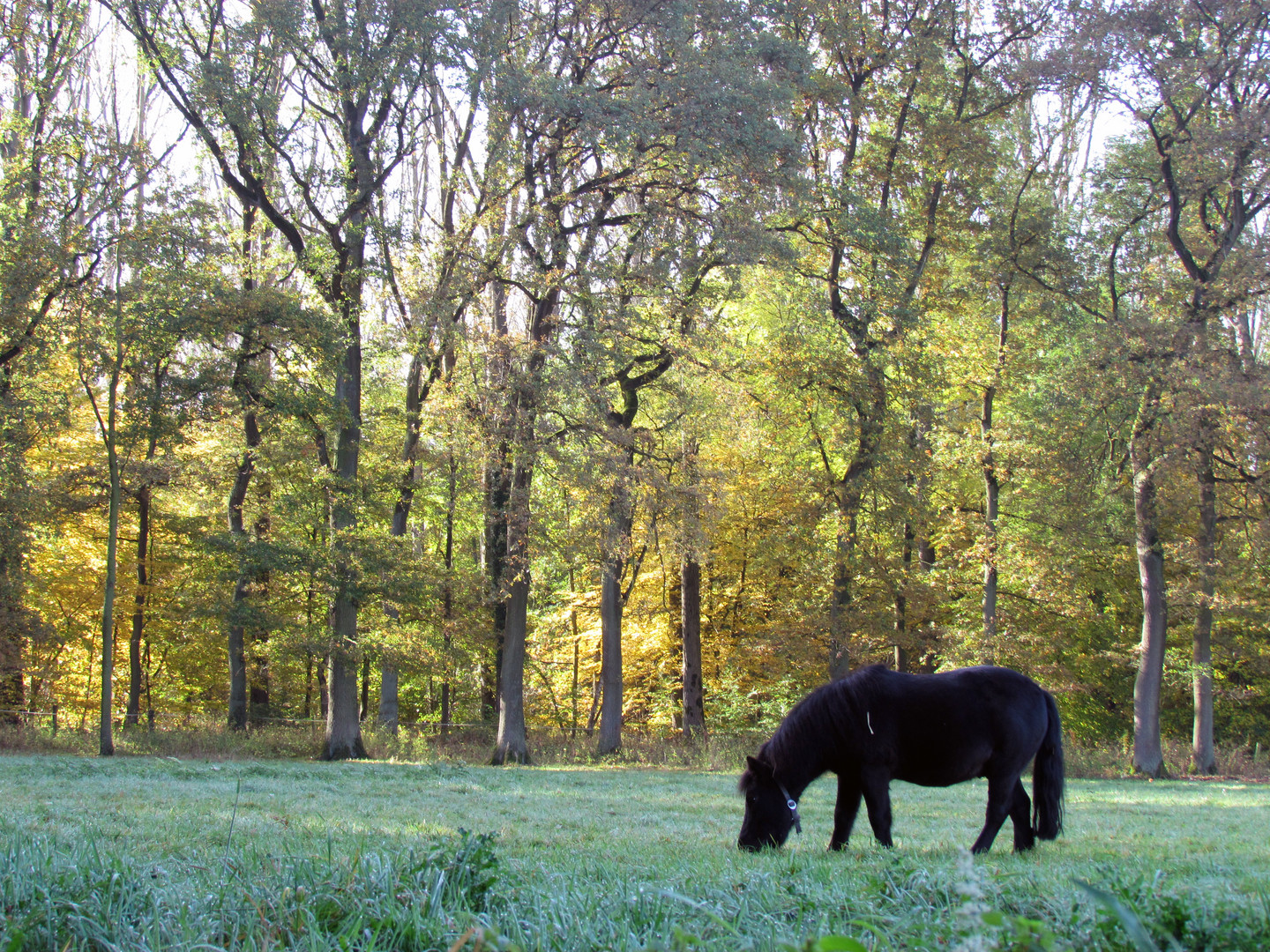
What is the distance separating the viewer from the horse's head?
257 inches

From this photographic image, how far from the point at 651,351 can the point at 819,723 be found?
16.9 metres

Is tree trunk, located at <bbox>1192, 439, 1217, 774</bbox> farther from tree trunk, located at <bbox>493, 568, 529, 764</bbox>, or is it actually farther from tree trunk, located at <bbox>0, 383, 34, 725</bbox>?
tree trunk, located at <bbox>0, 383, 34, 725</bbox>

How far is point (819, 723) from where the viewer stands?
265 inches

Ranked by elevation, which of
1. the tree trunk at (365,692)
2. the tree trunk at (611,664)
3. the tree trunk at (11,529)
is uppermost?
the tree trunk at (11,529)

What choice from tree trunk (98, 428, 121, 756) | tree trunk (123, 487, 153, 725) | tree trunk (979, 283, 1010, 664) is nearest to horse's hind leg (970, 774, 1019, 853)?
tree trunk (98, 428, 121, 756)

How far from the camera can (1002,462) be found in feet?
83.5

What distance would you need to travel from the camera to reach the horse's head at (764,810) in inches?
A: 257

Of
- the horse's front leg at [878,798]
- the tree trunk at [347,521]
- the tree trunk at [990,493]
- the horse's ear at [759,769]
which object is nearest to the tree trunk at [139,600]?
the tree trunk at [347,521]

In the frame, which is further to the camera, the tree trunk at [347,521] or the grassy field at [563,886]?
the tree trunk at [347,521]

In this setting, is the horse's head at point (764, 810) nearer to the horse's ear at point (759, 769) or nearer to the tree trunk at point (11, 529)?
the horse's ear at point (759, 769)

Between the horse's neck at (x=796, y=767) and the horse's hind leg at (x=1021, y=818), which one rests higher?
the horse's neck at (x=796, y=767)

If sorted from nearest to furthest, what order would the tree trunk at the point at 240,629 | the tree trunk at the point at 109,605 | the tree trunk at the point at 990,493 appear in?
the tree trunk at the point at 109,605, the tree trunk at the point at 240,629, the tree trunk at the point at 990,493

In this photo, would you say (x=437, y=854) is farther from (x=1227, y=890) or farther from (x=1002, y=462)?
(x=1002, y=462)

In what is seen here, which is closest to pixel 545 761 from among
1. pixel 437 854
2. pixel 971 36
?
pixel 437 854
